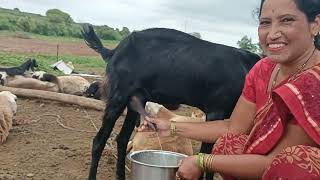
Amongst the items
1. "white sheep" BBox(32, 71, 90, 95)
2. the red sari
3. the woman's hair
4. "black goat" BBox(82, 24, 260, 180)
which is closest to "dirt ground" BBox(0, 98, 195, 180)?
"black goat" BBox(82, 24, 260, 180)

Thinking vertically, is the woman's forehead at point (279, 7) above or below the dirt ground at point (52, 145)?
above

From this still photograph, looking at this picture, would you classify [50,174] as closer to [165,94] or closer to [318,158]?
[165,94]

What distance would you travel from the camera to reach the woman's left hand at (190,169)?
2365 mm

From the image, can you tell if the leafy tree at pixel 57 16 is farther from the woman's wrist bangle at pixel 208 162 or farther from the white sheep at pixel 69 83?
the woman's wrist bangle at pixel 208 162

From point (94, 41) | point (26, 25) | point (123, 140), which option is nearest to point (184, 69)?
point (123, 140)

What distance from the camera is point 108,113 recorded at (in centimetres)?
471

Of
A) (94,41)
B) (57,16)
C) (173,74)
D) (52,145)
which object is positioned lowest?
(52,145)

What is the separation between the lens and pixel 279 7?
216 centimetres

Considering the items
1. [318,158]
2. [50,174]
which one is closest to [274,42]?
[318,158]

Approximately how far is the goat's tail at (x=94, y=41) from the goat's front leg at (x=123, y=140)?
0.70 m

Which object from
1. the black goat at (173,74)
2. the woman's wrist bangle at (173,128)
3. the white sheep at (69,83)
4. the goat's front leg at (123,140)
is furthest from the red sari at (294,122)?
the white sheep at (69,83)

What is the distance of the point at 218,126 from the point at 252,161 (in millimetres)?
701

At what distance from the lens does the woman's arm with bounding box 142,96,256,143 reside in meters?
2.70

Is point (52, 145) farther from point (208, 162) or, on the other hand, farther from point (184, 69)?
point (208, 162)
